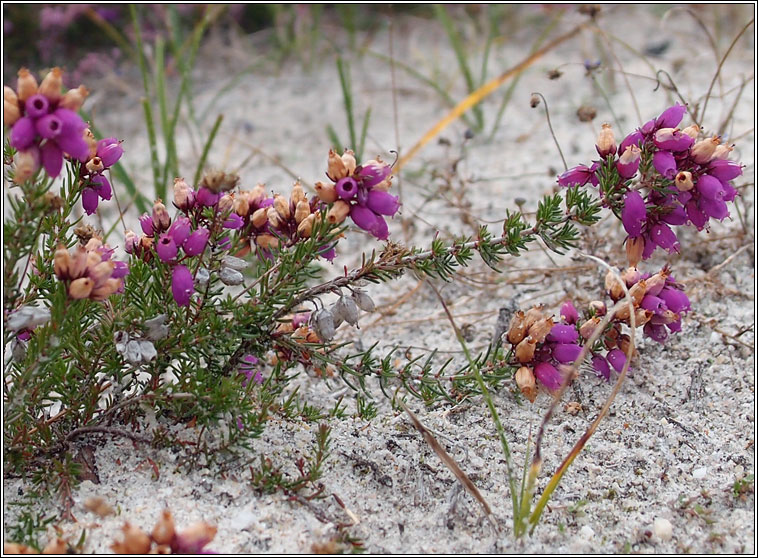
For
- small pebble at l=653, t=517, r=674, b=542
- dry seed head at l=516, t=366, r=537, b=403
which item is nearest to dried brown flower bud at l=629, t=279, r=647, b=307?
dry seed head at l=516, t=366, r=537, b=403

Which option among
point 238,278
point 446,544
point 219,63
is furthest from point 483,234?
point 219,63

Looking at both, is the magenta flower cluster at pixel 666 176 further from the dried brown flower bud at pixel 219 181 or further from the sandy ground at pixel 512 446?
the dried brown flower bud at pixel 219 181

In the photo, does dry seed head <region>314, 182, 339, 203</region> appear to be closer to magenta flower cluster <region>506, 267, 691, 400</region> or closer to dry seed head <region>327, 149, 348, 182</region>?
dry seed head <region>327, 149, 348, 182</region>

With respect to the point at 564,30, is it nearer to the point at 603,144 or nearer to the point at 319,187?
the point at 603,144

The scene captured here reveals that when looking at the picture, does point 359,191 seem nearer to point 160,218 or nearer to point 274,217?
point 274,217

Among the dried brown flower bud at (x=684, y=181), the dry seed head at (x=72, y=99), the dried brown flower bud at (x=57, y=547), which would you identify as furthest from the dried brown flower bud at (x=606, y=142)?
the dried brown flower bud at (x=57, y=547)

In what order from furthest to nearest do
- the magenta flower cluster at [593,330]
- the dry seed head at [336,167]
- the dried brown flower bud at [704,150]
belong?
the magenta flower cluster at [593,330], the dried brown flower bud at [704,150], the dry seed head at [336,167]
